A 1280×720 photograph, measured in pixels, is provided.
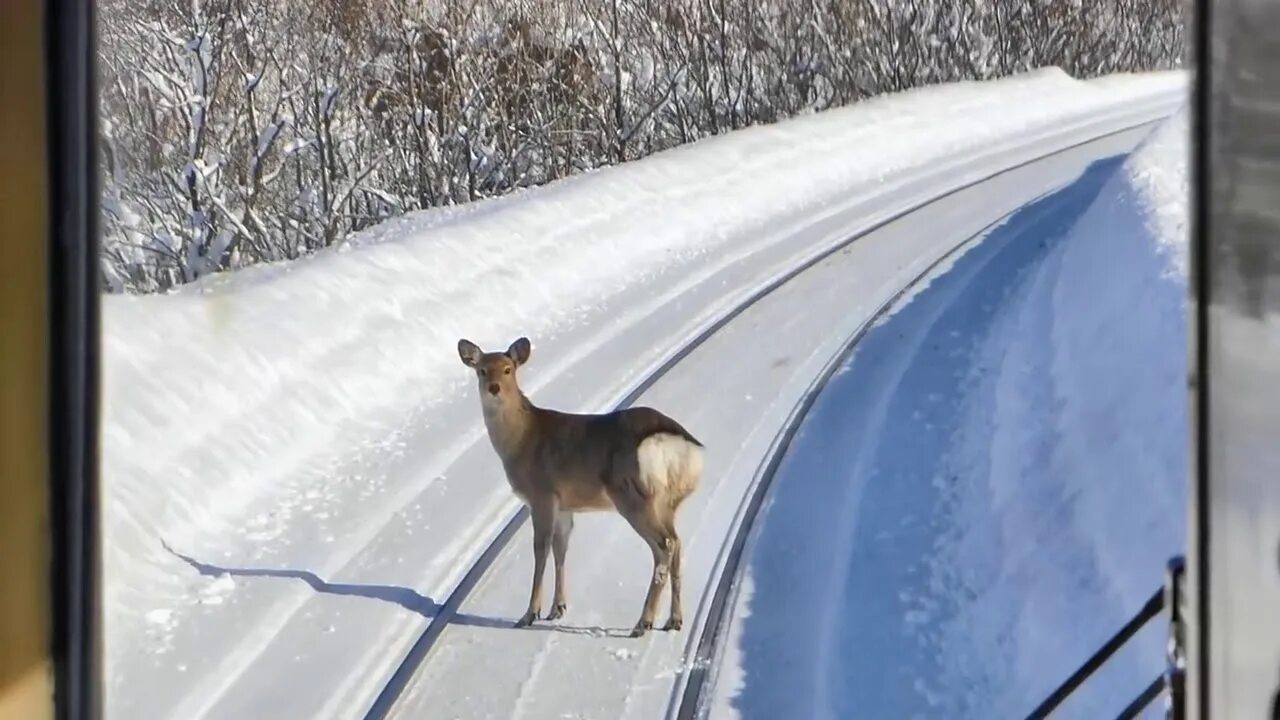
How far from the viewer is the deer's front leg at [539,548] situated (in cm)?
191

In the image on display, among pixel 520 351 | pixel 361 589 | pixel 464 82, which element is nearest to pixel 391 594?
pixel 361 589

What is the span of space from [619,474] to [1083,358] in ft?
2.41

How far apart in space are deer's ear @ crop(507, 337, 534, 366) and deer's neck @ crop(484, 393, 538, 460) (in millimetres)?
75

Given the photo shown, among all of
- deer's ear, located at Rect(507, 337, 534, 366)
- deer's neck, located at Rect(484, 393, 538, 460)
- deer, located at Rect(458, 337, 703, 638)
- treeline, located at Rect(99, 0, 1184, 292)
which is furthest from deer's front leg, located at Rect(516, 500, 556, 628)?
treeline, located at Rect(99, 0, 1184, 292)

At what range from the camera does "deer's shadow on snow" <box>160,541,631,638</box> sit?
5.95 ft

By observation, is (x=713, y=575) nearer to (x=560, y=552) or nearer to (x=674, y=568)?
(x=674, y=568)

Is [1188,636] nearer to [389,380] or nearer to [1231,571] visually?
[1231,571]

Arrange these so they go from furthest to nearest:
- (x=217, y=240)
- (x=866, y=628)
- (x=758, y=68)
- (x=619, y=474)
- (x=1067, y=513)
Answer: (x=758, y=68) → (x=217, y=240) → (x=619, y=474) → (x=866, y=628) → (x=1067, y=513)

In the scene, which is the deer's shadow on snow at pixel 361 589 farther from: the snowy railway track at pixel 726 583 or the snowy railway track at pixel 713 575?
the snowy railway track at pixel 726 583

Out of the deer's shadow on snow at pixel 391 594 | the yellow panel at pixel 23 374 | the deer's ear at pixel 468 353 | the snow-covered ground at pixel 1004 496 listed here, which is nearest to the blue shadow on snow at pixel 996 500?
the snow-covered ground at pixel 1004 496

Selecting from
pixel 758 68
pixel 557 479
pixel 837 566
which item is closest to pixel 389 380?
pixel 557 479

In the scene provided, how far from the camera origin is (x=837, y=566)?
183cm

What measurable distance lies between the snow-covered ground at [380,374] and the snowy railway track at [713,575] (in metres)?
0.03

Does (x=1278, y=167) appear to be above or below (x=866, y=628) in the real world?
above
